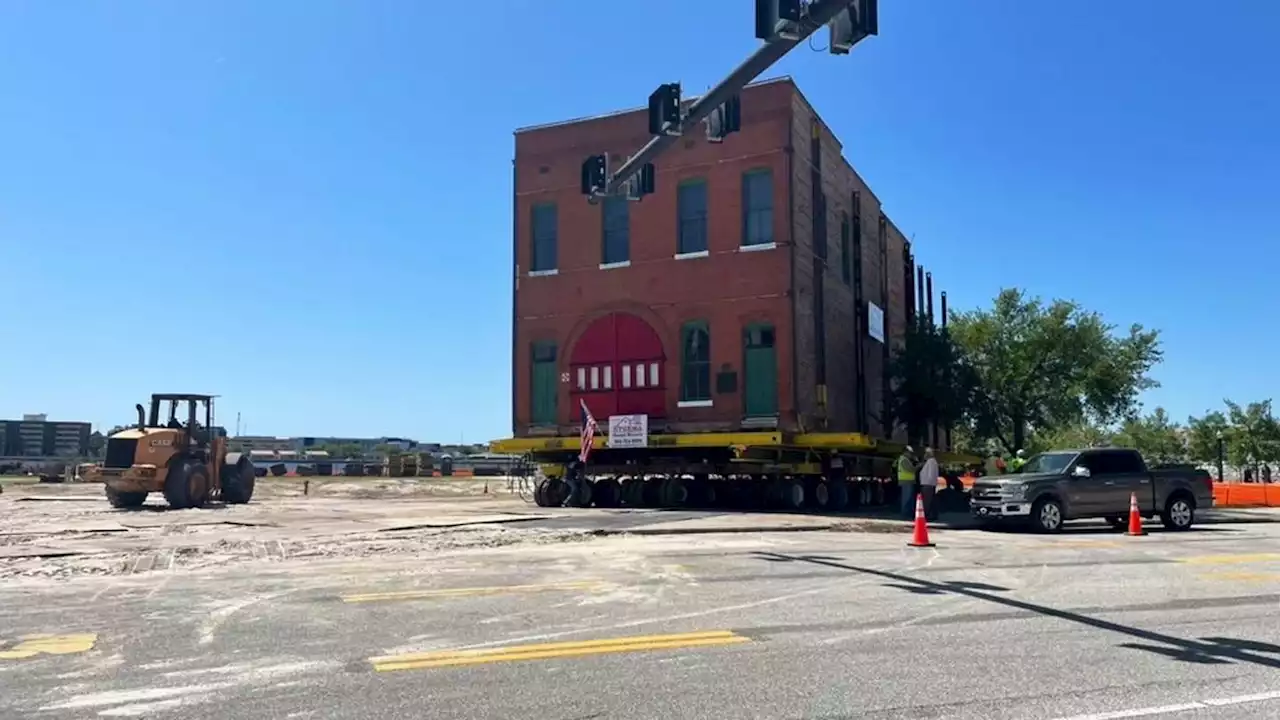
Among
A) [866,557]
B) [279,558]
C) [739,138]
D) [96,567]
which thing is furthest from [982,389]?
[96,567]

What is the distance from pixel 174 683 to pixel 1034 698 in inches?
211

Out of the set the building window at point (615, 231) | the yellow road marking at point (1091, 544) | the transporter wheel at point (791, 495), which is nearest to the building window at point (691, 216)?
the building window at point (615, 231)

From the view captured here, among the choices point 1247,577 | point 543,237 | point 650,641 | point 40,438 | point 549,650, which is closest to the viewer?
point 549,650

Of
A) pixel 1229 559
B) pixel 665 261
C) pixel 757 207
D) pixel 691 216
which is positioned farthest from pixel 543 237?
pixel 1229 559

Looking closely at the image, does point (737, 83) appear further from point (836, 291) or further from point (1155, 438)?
point (1155, 438)

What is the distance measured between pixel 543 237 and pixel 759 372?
25.2ft

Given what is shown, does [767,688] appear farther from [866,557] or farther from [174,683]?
[866,557]

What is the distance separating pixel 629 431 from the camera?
2795 cm

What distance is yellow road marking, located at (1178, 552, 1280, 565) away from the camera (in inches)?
592

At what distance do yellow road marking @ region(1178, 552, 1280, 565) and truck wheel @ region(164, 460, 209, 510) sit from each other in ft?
76.4

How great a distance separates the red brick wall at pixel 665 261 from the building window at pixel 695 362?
0.61 ft

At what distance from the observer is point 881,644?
27.3 ft

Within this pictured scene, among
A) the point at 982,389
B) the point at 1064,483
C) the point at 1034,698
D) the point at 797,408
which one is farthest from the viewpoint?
the point at 982,389

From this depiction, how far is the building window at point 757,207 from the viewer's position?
91.0 ft
